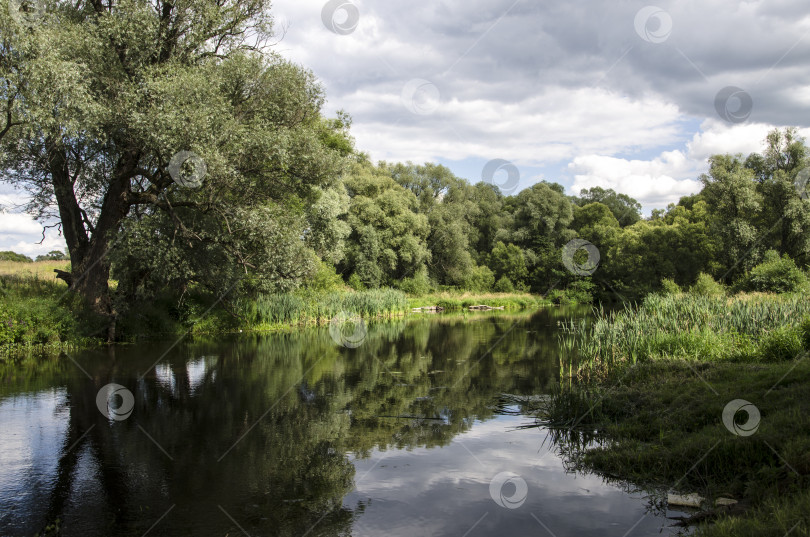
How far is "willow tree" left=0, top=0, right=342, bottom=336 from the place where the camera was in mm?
16156

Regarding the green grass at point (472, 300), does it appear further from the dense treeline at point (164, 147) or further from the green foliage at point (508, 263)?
the dense treeline at point (164, 147)

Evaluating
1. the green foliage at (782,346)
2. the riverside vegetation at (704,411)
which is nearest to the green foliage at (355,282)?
the riverside vegetation at (704,411)

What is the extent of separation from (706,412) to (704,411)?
5 centimetres

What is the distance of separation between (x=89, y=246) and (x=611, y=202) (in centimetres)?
7577

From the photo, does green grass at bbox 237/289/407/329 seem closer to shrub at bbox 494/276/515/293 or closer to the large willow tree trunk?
the large willow tree trunk

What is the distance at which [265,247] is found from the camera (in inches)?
780

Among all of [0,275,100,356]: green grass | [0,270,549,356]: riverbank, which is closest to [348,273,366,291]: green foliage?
[0,270,549,356]: riverbank

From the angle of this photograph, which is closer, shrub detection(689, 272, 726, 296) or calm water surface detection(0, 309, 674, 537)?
calm water surface detection(0, 309, 674, 537)

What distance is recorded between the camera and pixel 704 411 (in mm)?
8281

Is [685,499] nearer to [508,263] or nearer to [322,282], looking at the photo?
[322,282]

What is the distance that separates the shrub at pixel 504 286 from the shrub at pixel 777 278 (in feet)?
88.9

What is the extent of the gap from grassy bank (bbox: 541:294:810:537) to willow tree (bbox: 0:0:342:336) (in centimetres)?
1252

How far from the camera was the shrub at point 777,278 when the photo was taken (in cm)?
3050

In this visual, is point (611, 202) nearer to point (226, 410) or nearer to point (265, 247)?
point (265, 247)
